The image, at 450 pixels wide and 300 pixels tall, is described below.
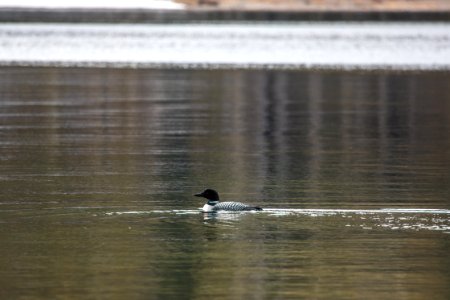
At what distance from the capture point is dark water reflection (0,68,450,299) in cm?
1523

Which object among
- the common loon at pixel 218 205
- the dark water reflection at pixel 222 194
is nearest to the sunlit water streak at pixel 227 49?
the dark water reflection at pixel 222 194

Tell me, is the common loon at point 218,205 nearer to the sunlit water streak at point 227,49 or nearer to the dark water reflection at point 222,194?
the dark water reflection at point 222,194

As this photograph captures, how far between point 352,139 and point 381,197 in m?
9.38

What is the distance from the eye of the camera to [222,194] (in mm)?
21406

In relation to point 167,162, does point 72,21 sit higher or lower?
higher

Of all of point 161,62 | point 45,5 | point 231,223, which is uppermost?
point 45,5

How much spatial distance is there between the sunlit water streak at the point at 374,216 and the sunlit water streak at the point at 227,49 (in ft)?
133

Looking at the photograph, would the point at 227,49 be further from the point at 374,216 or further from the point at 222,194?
the point at 374,216

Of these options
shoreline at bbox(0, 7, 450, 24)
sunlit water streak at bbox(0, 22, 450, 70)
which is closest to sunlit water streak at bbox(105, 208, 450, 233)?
sunlit water streak at bbox(0, 22, 450, 70)

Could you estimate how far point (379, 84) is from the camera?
160 feet

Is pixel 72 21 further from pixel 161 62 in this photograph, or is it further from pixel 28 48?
pixel 161 62

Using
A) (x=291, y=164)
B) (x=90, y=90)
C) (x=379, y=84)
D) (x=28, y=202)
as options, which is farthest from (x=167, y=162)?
(x=379, y=84)

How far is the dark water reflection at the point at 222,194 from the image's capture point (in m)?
15.2

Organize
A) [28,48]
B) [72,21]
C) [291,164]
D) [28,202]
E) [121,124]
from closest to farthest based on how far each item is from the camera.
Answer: [28,202] < [291,164] < [121,124] < [28,48] < [72,21]
